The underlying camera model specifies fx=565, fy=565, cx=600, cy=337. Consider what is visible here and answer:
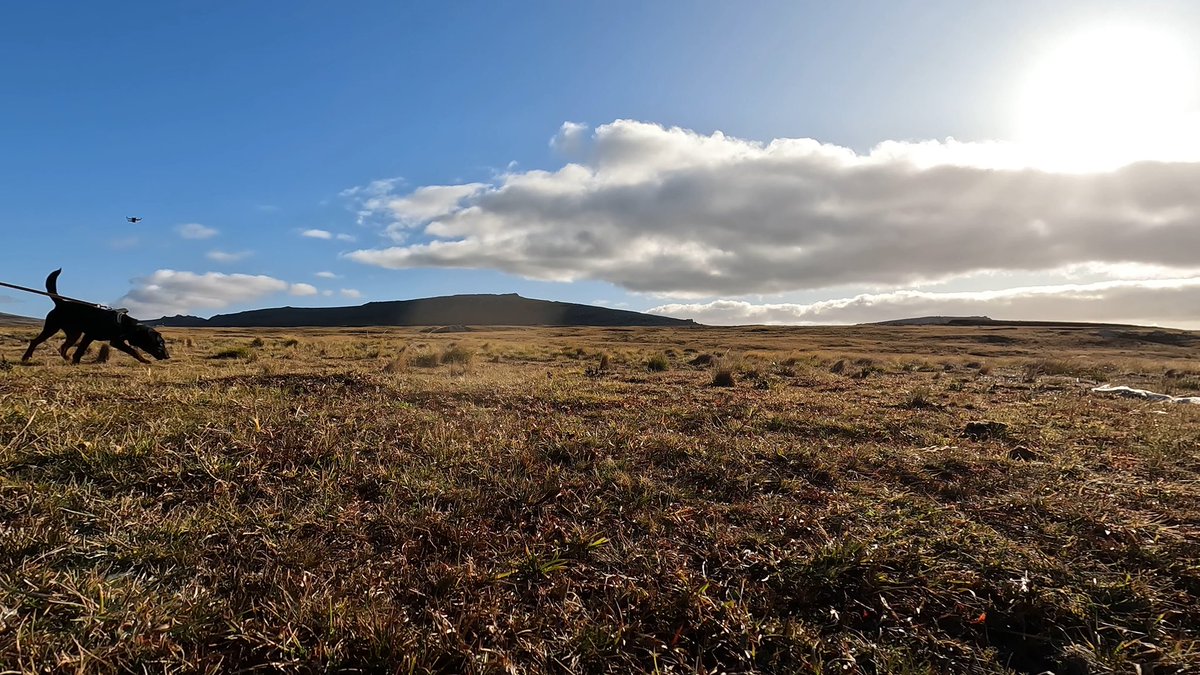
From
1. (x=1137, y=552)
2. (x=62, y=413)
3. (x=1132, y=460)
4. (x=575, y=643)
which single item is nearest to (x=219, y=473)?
(x=62, y=413)

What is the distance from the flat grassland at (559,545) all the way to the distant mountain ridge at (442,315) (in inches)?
6168

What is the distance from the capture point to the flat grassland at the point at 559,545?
2520 mm

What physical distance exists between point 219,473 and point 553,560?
8.73 feet

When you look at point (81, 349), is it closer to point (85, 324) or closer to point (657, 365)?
point (85, 324)

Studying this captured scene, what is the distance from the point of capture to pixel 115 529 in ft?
10.7

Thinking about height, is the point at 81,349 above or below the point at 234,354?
above

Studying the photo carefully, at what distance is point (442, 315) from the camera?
17262 centimetres

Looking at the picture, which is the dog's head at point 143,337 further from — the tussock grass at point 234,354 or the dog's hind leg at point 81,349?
the tussock grass at point 234,354

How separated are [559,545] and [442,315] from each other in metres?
176

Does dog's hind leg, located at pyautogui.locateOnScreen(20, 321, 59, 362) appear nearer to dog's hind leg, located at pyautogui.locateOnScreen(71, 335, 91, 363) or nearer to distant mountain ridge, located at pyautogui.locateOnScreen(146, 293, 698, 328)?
dog's hind leg, located at pyautogui.locateOnScreen(71, 335, 91, 363)

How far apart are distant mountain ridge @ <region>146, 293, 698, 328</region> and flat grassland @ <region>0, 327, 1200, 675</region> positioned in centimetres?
15667

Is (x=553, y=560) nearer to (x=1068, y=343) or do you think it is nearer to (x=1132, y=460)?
(x=1132, y=460)

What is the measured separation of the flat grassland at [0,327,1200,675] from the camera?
→ 2.52 m

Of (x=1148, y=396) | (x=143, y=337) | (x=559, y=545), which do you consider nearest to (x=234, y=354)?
(x=143, y=337)
